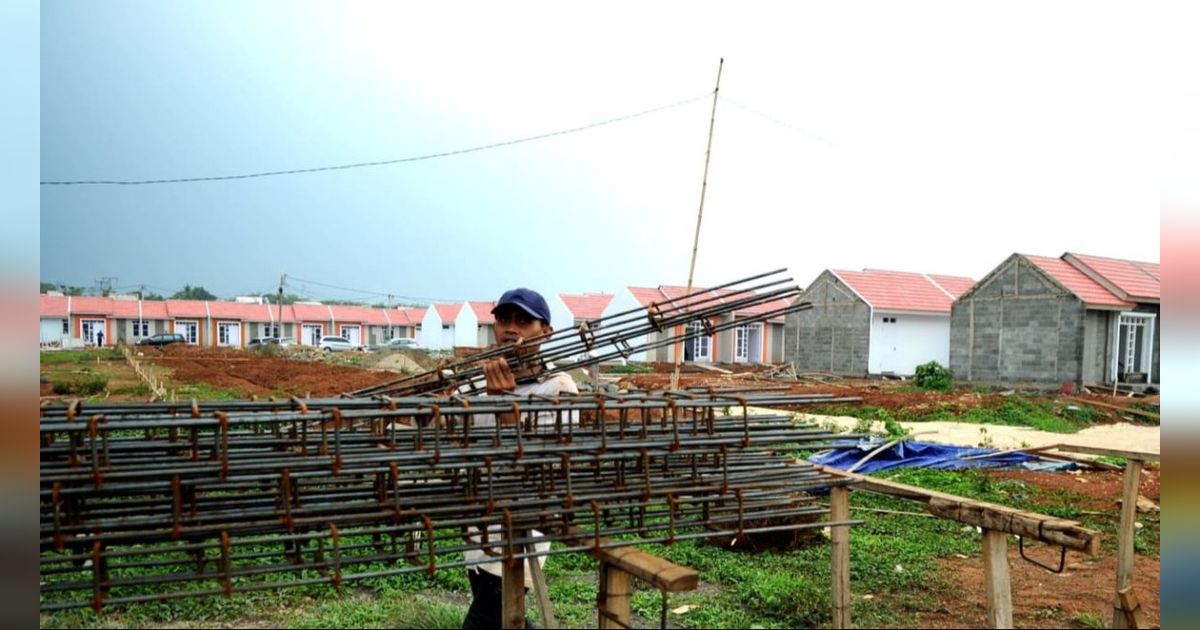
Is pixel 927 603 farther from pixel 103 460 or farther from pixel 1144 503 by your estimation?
pixel 103 460

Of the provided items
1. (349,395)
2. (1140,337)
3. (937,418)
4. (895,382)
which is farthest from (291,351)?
(349,395)

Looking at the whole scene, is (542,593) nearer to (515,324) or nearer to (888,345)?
(515,324)

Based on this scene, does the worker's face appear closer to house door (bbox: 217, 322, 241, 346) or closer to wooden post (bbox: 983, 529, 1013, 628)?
wooden post (bbox: 983, 529, 1013, 628)

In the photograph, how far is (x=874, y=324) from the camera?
31.3 metres

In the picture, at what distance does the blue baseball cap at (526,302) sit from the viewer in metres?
4.35

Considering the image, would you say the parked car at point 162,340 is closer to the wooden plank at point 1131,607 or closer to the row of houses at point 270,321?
the row of houses at point 270,321

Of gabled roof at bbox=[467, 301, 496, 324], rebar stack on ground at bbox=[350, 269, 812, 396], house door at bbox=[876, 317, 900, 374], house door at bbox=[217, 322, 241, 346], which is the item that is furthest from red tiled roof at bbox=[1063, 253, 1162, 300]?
house door at bbox=[217, 322, 241, 346]

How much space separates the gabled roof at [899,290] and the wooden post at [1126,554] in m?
26.3

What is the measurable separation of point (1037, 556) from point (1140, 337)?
2309 centimetres

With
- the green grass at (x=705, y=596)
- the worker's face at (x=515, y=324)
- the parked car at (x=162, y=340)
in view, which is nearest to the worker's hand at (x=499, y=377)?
the worker's face at (x=515, y=324)

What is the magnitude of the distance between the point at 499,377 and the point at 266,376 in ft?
84.7

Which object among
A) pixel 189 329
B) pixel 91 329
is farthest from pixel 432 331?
pixel 91 329

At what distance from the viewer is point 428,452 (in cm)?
259
